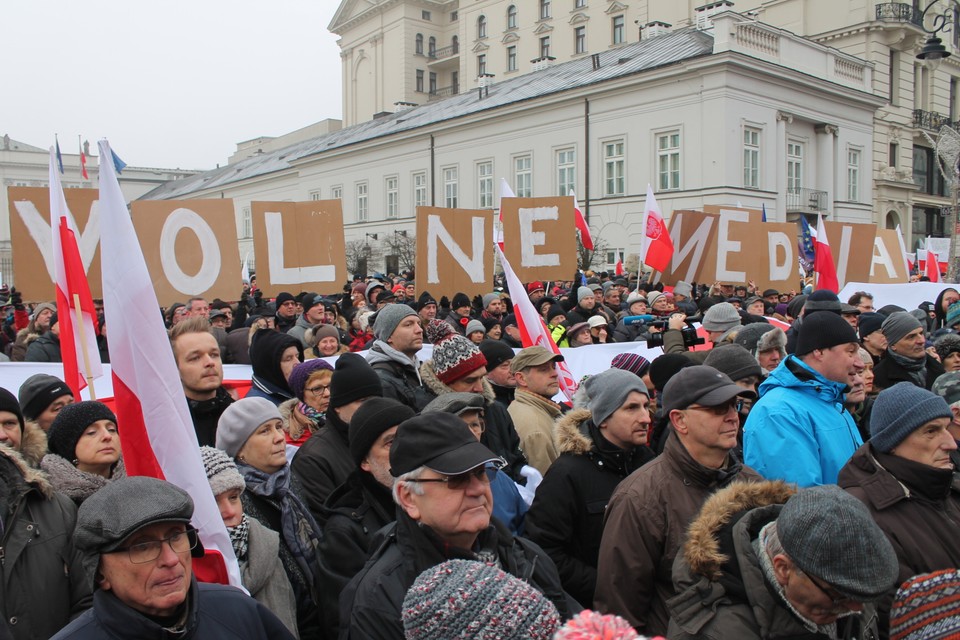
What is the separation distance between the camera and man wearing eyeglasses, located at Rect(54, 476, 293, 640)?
2.04 metres

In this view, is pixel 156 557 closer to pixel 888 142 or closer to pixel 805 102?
pixel 805 102

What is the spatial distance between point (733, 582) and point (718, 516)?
0.60 ft

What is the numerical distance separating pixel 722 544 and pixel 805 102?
31805 millimetres

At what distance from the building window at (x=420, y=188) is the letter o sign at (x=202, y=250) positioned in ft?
106

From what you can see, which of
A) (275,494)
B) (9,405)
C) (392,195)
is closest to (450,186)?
(392,195)

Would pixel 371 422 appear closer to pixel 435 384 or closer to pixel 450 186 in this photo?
pixel 435 384

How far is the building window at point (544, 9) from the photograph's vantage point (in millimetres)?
48719

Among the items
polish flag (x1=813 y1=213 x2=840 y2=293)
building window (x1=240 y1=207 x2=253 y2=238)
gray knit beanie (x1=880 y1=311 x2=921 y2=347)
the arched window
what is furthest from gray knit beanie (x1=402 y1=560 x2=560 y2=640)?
building window (x1=240 y1=207 x2=253 y2=238)

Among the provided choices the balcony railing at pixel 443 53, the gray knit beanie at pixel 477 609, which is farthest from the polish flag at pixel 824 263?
the balcony railing at pixel 443 53

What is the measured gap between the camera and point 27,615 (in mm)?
2436

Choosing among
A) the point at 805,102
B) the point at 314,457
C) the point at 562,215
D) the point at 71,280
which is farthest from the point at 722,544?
the point at 805,102

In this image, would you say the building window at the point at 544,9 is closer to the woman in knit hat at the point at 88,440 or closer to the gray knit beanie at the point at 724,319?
the gray knit beanie at the point at 724,319

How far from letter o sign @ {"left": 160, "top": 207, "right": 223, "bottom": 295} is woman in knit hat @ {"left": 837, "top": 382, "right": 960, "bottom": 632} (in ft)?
20.3

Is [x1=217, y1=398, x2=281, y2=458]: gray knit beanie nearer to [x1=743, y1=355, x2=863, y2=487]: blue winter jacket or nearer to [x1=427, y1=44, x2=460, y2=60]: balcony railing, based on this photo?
[x1=743, y1=355, x2=863, y2=487]: blue winter jacket
